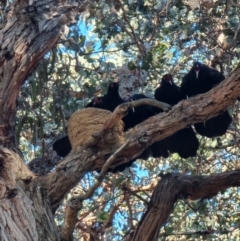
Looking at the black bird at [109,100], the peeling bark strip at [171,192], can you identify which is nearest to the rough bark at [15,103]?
the peeling bark strip at [171,192]

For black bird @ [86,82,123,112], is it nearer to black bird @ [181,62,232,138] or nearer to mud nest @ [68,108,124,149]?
black bird @ [181,62,232,138]

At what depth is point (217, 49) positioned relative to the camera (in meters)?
Result: 6.57

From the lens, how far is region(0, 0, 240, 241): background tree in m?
4.29

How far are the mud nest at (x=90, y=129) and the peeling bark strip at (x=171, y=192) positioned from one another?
58 centimetres

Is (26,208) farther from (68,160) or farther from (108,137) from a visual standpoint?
(108,137)

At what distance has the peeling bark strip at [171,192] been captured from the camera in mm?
4676

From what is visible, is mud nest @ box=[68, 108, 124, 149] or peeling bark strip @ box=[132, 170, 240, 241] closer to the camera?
mud nest @ box=[68, 108, 124, 149]

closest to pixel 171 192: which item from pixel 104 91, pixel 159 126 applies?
pixel 159 126

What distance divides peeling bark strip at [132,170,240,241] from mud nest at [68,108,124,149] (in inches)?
22.8

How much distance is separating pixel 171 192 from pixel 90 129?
2.53 feet

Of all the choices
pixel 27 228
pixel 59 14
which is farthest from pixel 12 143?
pixel 59 14

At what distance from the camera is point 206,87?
6367mm

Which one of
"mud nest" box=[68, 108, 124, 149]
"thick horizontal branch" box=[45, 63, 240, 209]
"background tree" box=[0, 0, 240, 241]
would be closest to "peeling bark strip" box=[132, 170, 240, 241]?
"background tree" box=[0, 0, 240, 241]

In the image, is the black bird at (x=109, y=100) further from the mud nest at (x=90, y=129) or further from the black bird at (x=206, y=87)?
the mud nest at (x=90, y=129)
